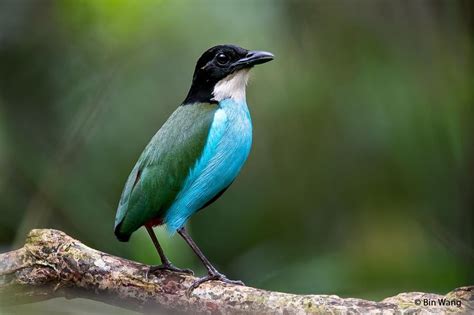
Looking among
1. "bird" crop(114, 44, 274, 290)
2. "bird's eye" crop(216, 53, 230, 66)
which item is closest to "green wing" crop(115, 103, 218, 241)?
"bird" crop(114, 44, 274, 290)

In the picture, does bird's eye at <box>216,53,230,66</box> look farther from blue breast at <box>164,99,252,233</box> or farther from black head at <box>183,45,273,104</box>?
blue breast at <box>164,99,252,233</box>

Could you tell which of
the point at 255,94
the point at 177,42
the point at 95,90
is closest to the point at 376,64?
the point at 255,94

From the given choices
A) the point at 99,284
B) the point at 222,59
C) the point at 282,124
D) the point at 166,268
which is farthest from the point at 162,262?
the point at 282,124

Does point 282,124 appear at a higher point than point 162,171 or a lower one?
lower

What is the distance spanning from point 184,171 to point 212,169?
0.13 m

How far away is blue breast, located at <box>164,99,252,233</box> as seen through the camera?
417cm

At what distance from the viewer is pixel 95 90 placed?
610 centimetres

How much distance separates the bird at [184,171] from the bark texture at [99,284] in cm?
10

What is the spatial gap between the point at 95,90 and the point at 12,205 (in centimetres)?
99

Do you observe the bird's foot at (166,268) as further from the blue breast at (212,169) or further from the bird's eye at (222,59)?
the bird's eye at (222,59)

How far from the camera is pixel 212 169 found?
417 centimetres

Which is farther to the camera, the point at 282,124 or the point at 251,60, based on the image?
the point at 282,124

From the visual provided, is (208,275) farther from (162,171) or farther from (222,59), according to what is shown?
(222,59)

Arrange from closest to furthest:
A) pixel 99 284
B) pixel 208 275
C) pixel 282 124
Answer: pixel 99 284
pixel 208 275
pixel 282 124
